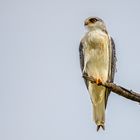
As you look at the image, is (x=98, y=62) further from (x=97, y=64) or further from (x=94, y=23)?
(x=94, y=23)

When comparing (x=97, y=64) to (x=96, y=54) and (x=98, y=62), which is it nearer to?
(x=98, y=62)

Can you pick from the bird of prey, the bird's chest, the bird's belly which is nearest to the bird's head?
the bird of prey

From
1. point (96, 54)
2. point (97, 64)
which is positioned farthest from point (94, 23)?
point (97, 64)

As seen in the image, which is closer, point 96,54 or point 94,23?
point 96,54

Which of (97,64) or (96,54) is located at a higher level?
(96,54)

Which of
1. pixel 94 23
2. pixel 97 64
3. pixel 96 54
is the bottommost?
pixel 97 64

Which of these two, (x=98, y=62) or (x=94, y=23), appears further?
(x=94, y=23)

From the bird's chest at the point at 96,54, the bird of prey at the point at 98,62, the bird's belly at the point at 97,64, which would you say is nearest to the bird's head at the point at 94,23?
the bird of prey at the point at 98,62

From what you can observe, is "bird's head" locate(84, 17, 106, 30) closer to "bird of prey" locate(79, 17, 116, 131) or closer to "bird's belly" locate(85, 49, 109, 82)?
"bird of prey" locate(79, 17, 116, 131)

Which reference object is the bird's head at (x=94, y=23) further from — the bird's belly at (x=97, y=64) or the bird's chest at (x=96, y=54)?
the bird's belly at (x=97, y=64)

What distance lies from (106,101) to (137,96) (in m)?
5.41

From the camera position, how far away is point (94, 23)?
12430 millimetres

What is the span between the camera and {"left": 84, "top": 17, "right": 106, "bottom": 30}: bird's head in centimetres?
1223

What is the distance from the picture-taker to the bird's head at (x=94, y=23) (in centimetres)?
1223
